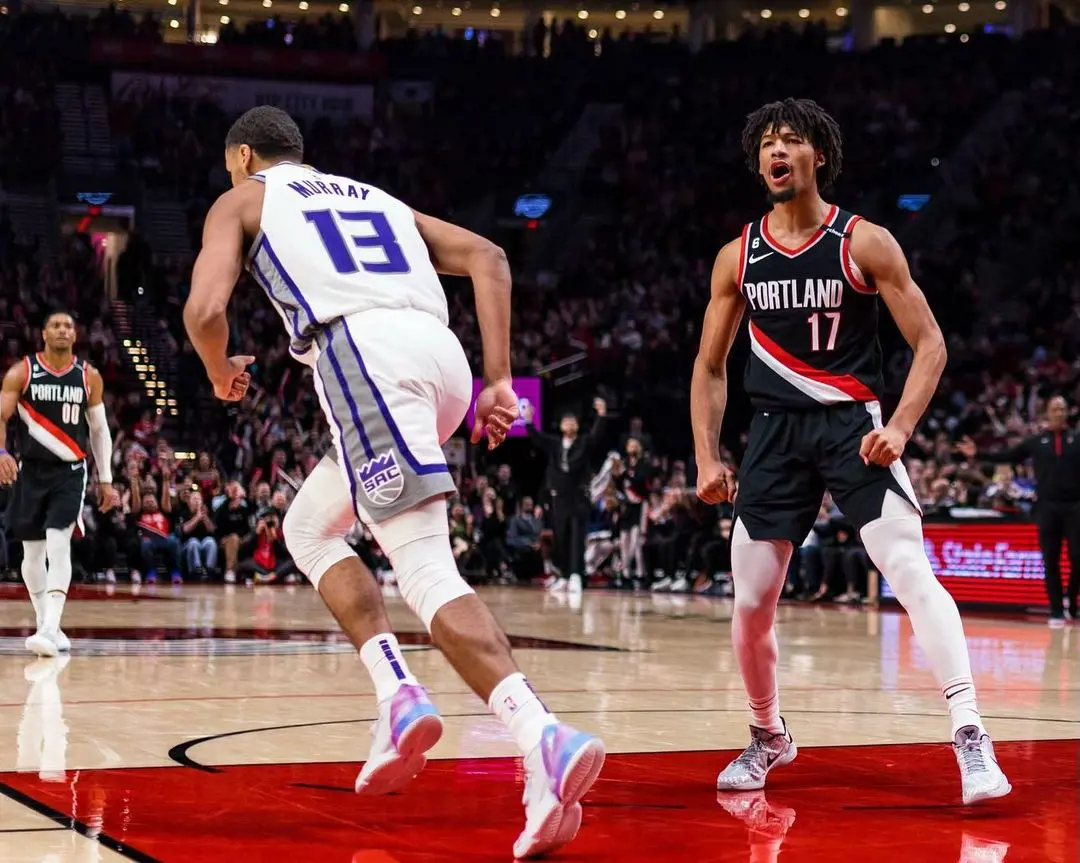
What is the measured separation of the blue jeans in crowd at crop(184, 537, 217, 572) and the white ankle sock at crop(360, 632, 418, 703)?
582 inches

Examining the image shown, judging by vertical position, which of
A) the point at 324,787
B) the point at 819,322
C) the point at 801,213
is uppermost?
the point at 801,213

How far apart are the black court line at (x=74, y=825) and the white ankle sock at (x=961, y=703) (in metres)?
2.20

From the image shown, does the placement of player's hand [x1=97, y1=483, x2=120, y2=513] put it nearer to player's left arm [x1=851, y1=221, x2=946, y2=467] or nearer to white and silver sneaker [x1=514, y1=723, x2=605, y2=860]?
player's left arm [x1=851, y1=221, x2=946, y2=467]

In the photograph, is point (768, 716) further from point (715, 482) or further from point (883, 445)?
point (883, 445)

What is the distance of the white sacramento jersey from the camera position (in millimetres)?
3812

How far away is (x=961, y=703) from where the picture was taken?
422 centimetres

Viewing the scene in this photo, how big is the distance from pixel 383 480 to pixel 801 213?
5.55 feet

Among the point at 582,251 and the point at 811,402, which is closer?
the point at 811,402

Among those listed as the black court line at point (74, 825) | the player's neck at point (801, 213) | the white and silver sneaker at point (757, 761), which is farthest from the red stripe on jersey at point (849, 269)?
the black court line at point (74, 825)

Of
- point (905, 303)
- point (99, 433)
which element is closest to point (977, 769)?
point (905, 303)

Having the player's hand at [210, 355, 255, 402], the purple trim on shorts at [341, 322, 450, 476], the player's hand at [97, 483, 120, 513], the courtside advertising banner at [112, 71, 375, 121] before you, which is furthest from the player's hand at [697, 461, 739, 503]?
the courtside advertising banner at [112, 71, 375, 121]

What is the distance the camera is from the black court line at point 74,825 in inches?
126

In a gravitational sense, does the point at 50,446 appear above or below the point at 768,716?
above

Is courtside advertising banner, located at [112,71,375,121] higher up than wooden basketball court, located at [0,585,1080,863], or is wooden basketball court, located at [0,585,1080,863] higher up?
courtside advertising banner, located at [112,71,375,121]
